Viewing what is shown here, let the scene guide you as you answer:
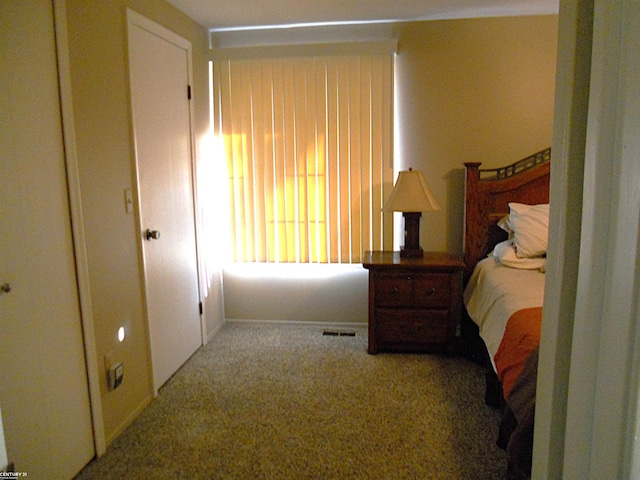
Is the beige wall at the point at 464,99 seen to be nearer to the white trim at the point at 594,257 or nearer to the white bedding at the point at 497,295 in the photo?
the white bedding at the point at 497,295

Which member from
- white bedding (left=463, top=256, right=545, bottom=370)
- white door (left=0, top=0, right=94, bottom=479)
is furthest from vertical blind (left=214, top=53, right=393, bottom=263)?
white door (left=0, top=0, right=94, bottom=479)

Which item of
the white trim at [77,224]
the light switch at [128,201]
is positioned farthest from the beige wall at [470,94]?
the white trim at [77,224]

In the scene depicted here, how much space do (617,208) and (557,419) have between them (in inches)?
10.5

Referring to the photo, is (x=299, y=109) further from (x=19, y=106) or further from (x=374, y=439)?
(x=374, y=439)

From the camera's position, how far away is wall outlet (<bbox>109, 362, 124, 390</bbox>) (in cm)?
215

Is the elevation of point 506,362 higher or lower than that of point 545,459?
lower

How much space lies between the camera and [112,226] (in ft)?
7.17

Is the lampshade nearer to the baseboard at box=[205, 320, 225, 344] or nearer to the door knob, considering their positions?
the door knob

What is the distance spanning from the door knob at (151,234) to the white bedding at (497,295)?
1.92 m

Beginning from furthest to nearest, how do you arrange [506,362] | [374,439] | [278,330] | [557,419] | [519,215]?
[278,330] < [519,215] < [374,439] < [506,362] < [557,419]

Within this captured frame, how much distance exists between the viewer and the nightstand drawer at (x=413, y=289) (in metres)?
3.02

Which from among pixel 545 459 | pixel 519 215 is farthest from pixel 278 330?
pixel 545 459

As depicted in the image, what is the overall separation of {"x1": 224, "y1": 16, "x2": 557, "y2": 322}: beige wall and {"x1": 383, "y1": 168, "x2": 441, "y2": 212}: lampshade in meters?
0.39

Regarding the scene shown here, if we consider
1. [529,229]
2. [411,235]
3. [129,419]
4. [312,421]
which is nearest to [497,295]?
[529,229]
